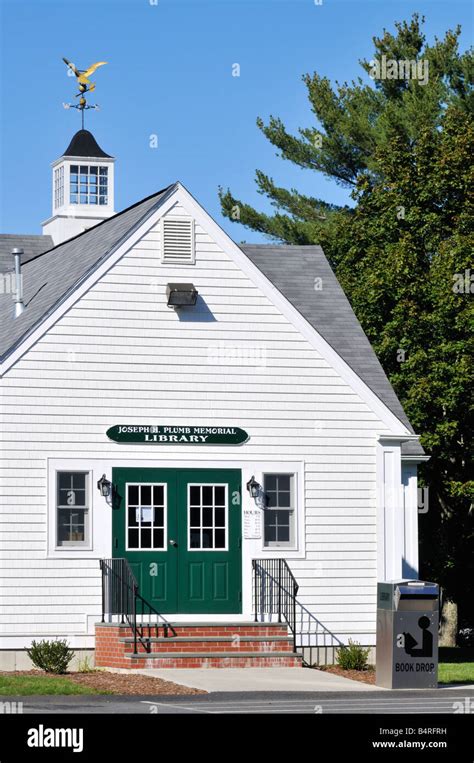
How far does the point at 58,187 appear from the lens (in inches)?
1479

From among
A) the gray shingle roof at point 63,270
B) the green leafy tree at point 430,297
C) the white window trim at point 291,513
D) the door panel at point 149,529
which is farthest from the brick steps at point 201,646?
the green leafy tree at point 430,297

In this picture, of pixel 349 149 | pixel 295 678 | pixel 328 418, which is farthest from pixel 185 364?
pixel 349 149

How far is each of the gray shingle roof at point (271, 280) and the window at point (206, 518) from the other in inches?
132

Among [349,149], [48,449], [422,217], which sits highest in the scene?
[349,149]

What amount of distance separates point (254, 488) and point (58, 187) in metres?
13.8

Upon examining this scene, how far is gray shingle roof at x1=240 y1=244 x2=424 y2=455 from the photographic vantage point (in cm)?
2798

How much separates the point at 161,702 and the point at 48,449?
7.31 m

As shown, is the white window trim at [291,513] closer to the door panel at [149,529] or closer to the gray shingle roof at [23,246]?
the door panel at [149,529]

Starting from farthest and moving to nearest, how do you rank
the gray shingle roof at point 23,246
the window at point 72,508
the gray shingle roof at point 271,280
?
the gray shingle roof at point 23,246 < the gray shingle roof at point 271,280 < the window at point 72,508

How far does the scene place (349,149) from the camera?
179 feet

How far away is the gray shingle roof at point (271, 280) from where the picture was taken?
26594 mm

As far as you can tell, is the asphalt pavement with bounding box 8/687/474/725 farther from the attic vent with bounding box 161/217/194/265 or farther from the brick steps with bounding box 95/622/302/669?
the attic vent with bounding box 161/217/194/265

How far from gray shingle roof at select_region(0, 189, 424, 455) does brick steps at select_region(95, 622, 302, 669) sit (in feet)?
15.7
